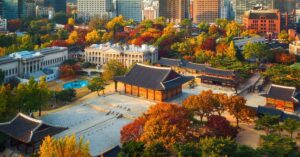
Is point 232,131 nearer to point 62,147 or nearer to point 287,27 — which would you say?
point 62,147

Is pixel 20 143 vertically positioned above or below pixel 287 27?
below

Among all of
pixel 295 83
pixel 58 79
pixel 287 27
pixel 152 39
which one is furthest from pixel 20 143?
pixel 287 27

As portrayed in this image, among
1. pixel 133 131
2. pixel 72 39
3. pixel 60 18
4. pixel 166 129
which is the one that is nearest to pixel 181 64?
pixel 72 39

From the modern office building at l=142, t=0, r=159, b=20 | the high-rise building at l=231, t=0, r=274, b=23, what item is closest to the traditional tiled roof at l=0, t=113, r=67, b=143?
the high-rise building at l=231, t=0, r=274, b=23

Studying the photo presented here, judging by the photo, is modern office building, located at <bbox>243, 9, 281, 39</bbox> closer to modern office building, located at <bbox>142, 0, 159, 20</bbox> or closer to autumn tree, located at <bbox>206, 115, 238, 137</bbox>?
modern office building, located at <bbox>142, 0, 159, 20</bbox>

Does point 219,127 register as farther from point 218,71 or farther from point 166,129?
point 218,71
